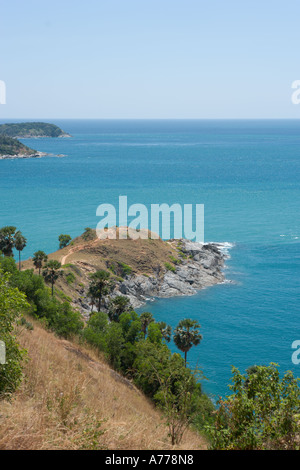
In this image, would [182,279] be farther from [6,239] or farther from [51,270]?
[6,239]

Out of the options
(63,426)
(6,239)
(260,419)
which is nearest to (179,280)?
(6,239)

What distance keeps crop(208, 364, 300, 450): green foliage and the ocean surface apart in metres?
5.40

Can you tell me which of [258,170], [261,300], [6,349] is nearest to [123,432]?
[6,349]

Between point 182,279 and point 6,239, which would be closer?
point 6,239

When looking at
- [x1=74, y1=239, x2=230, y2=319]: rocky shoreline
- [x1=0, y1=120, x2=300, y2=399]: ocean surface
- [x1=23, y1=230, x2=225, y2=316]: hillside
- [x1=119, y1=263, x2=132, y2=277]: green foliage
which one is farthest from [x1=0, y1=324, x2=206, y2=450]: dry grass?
[x1=119, y1=263, x2=132, y2=277]: green foliage

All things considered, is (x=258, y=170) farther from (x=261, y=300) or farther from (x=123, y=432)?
(x=123, y=432)

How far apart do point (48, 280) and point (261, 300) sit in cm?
2976

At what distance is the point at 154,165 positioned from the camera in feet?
633

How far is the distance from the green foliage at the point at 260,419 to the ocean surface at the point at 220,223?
5.40 m

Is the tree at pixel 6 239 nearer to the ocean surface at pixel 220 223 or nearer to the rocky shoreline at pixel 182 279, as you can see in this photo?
the rocky shoreline at pixel 182 279

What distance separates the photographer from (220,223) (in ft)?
327

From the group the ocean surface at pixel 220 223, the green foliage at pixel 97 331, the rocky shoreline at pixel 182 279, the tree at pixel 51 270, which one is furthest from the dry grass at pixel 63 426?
the rocky shoreline at pixel 182 279

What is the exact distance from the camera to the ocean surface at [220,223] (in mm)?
50875

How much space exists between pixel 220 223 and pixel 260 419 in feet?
292
